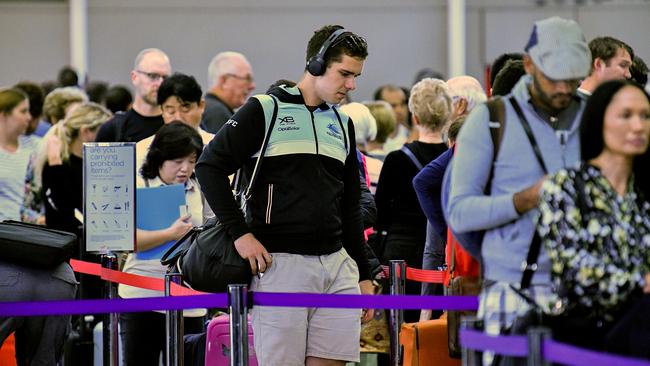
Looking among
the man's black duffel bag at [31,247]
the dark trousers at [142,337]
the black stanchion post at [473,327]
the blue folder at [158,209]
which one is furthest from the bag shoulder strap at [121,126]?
the black stanchion post at [473,327]

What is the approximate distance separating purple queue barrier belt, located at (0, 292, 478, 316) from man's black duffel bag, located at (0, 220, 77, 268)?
0.48 meters

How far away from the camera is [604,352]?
4.07 metres

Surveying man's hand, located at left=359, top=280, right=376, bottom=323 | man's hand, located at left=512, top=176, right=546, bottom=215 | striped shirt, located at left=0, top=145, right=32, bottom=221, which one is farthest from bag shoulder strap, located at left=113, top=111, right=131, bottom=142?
man's hand, located at left=512, top=176, right=546, bottom=215

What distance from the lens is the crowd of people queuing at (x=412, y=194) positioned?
4.11 meters

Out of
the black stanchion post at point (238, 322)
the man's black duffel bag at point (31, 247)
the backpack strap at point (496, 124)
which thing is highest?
the backpack strap at point (496, 124)

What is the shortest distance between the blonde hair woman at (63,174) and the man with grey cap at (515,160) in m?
4.40

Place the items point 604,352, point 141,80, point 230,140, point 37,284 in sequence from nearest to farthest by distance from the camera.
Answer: point 604,352, point 230,140, point 37,284, point 141,80

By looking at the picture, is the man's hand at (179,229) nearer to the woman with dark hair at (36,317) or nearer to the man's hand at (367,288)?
the woman with dark hair at (36,317)

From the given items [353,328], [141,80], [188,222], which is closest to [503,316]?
[353,328]

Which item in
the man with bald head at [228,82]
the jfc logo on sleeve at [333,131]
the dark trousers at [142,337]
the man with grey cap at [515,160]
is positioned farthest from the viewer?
the man with bald head at [228,82]

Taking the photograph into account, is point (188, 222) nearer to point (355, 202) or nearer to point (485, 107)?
point (355, 202)

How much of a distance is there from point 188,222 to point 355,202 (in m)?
1.35

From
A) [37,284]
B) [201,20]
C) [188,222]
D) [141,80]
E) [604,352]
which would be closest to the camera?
[604,352]

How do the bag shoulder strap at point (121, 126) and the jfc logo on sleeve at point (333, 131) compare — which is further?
the bag shoulder strap at point (121, 126)
